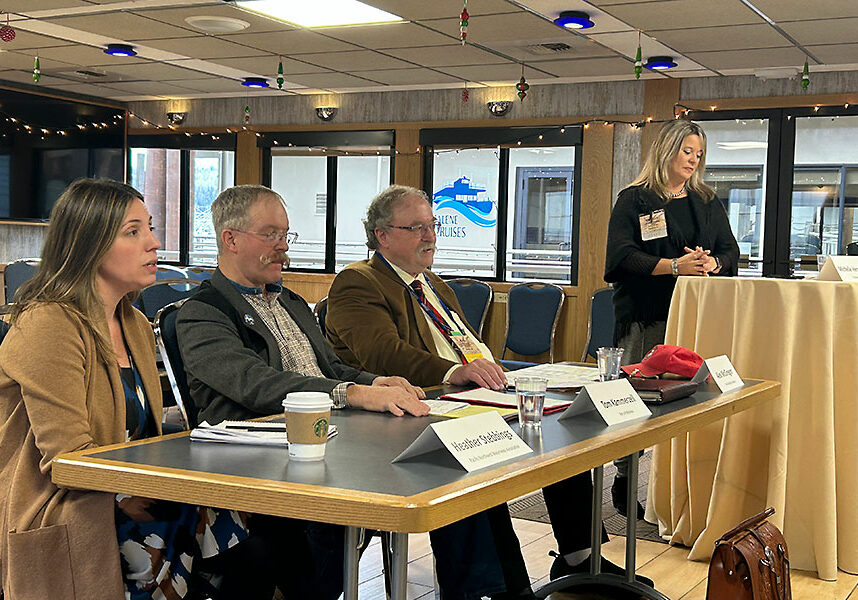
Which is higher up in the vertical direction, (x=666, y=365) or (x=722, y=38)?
(x=722, y=38)

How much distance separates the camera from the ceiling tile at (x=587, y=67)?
8250 mm

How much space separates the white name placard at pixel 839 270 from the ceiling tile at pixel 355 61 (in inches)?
200

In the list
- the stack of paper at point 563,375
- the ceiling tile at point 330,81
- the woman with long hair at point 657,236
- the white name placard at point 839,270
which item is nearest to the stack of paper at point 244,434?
the stack of paper at point 563,375

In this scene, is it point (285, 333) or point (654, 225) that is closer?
point (285, 333)

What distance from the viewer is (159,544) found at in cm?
193

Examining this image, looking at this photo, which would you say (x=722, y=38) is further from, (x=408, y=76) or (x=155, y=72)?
(x=155, y=72)

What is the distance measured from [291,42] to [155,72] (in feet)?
7.76

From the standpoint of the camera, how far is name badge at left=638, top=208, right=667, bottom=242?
14.1 ft

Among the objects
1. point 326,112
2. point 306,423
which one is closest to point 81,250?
point 306,423

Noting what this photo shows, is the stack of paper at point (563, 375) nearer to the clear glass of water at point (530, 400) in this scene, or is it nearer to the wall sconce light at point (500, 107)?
the clear glass of water at point (530, 400)

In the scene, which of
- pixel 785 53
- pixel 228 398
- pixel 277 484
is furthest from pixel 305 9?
pixel 277 484

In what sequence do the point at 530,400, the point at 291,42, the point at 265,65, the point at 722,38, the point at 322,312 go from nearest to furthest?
1. the point at 530,400
2. the point at 322,312
3. the point at 722,38
4. the point at 291,42
5. the point at 265,65

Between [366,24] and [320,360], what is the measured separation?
4.70m

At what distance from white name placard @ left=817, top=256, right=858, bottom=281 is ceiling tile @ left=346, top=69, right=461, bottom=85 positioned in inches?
223
